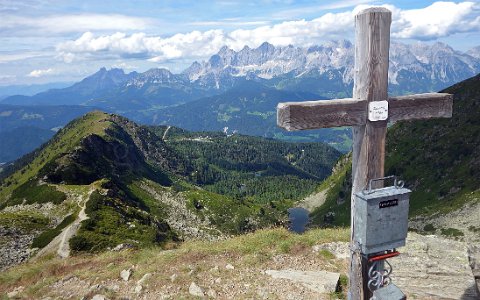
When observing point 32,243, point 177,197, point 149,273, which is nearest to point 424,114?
point 149,273

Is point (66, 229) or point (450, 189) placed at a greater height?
point (66, 229)

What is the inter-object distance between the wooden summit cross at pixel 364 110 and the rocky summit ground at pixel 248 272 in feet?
20.8

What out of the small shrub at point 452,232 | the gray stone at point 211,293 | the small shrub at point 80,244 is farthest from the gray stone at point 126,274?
the small shrub at point 452,232

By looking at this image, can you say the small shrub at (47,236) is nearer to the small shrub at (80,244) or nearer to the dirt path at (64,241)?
the dirt path at (64,241)

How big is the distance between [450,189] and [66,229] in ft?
385

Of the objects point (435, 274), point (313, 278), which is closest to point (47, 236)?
point (313, 278)

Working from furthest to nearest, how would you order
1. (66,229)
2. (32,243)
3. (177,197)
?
(177,197), (66,229), (32,243)

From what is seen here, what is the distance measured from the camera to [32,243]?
69562mm

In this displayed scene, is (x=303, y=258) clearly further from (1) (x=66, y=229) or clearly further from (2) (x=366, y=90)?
(1) (x=66, y=229)

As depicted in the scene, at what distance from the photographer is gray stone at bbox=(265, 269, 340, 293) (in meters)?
14.1

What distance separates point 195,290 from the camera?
15078 mm

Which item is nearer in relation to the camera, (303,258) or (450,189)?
(303,258)

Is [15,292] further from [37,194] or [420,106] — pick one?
[37,194]

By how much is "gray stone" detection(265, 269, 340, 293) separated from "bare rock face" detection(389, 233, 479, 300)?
234 centimetres
